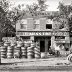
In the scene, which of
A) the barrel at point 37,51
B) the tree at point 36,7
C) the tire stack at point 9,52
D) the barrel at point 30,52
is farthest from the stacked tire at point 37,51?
the tree at point 36,7

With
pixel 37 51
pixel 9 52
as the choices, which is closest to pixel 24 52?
pixel 37 51

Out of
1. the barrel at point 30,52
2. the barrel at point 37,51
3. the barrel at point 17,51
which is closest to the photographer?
the barrel at point 30,52

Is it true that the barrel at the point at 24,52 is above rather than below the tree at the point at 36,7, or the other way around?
below

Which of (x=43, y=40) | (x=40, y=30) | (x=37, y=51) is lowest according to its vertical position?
(x=43, y=40)

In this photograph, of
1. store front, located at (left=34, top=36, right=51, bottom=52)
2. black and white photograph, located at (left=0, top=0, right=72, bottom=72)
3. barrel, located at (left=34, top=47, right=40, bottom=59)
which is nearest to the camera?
barrel, located at (left=34, top=47, right=40, bottom=59)

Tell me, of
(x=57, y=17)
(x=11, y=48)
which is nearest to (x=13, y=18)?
(x=57, y=17)

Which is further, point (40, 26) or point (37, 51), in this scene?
point (40, 26)

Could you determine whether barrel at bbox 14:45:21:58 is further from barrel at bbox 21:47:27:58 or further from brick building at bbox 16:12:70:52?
brick building at bbox 16:12:70:52

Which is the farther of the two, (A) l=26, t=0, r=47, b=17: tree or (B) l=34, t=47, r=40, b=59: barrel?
→ (A) l=26, t=0, r=47, b=17: tree

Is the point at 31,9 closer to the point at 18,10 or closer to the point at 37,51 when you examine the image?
the point at 18,10

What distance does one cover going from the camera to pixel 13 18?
29344mm

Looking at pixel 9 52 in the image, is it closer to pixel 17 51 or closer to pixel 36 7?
pixel 17 51

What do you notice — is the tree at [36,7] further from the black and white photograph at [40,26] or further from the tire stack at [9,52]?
the tire stack at [9,52]

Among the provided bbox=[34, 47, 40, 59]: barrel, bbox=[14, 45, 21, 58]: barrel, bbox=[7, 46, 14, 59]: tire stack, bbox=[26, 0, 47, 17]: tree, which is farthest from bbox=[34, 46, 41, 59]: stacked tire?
bbox=[26, 0, 47, 17]: tree
